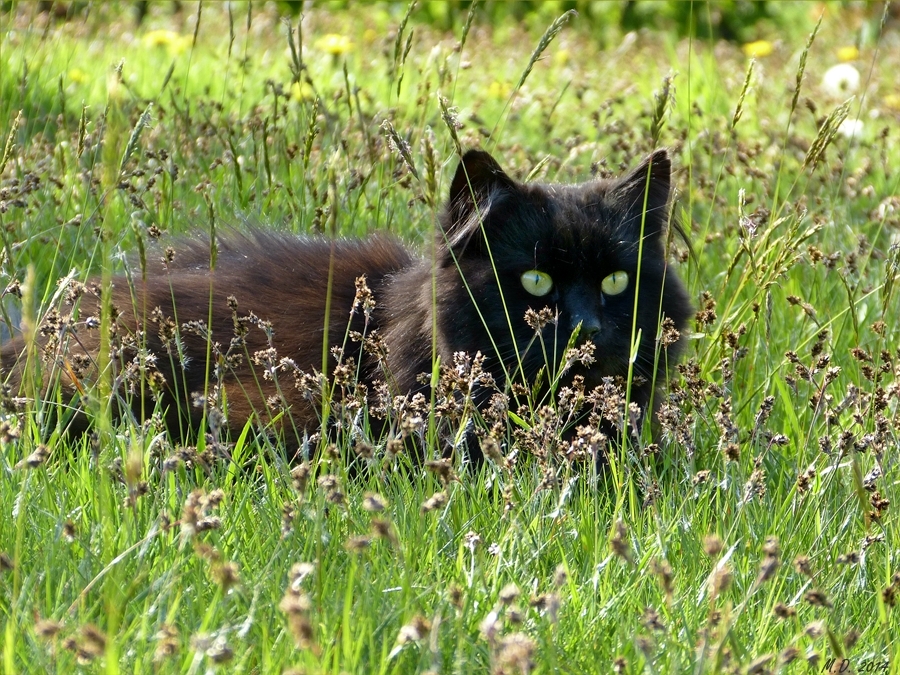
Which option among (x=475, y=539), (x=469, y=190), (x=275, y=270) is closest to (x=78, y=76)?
(x=275, y=270)

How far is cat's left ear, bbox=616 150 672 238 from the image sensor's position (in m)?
3.10

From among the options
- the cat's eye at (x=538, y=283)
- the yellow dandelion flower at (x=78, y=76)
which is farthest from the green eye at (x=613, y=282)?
the yellow dandelion flower at (x=78, y=76)

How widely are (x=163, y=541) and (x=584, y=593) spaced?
0.80 meters

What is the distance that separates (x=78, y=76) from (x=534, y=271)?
14.3 ft

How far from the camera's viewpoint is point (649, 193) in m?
3.14

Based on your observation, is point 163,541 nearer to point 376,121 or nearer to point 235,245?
point 235,245

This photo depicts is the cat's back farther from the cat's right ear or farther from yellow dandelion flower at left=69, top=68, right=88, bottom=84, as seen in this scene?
yellow dandelion flower at left=69, top=68, right=88, bottom=84

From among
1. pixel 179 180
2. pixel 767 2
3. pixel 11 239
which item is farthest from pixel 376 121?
pixel 767 2

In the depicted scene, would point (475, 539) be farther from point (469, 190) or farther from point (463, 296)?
point (469, 190)

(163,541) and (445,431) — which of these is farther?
(445,431)

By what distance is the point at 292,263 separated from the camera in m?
3.26

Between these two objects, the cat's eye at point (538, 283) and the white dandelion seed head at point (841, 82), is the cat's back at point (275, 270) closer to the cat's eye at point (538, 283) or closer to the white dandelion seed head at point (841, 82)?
the cat's eye at point (538, 283)

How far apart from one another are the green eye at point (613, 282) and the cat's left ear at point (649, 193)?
18 cm

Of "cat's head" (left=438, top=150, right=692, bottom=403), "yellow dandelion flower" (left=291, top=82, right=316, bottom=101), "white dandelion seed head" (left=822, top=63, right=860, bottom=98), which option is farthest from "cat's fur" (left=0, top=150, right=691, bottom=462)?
"white dandelion seed head" (left=822, top=63, right=860, bottom=98)
